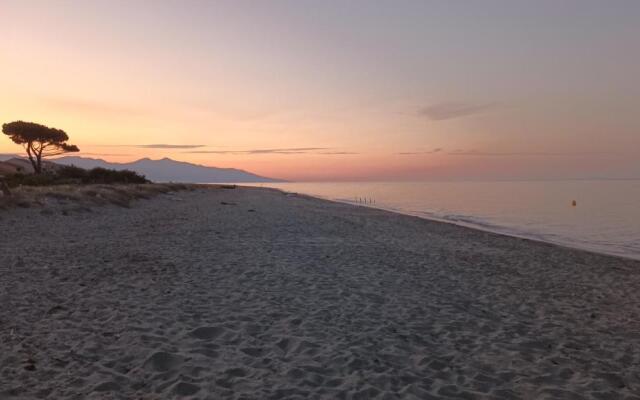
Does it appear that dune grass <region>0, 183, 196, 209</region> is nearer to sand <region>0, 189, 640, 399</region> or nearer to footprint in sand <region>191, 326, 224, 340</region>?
sand <region>0, 189, 640, 399</region>

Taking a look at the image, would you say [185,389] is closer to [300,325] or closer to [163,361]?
[163,361]

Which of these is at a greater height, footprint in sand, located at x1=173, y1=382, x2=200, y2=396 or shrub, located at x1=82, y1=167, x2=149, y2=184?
shrub, located at x1=82, y1=167, x2=149, y2=184

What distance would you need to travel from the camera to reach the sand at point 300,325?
5242 millimetres

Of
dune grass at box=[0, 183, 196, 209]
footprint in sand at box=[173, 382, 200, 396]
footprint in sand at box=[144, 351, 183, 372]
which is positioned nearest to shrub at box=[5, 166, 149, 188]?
dune grass at box=[0, 183, 196, 209]

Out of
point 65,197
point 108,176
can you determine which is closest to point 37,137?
point 108,176

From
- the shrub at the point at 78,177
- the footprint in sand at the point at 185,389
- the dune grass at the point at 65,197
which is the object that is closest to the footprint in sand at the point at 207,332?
the footprint in sand at the point at 185,389

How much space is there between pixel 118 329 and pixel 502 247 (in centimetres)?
1775

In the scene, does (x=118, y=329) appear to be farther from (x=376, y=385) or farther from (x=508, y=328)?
(x=508, y=328)

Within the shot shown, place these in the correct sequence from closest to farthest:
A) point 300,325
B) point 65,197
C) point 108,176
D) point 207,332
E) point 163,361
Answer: point 163,361 → point 207,332 → point 300,325 → point 65,197 → point 108,176

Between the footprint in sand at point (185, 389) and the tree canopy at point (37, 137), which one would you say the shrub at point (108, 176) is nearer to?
the tree canopy at point (37, 137)

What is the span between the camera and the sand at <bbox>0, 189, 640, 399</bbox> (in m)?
5.24

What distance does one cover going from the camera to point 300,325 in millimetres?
7324

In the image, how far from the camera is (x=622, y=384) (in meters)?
5.71

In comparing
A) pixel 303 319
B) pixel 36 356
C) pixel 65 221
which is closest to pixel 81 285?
pixel 36 356
